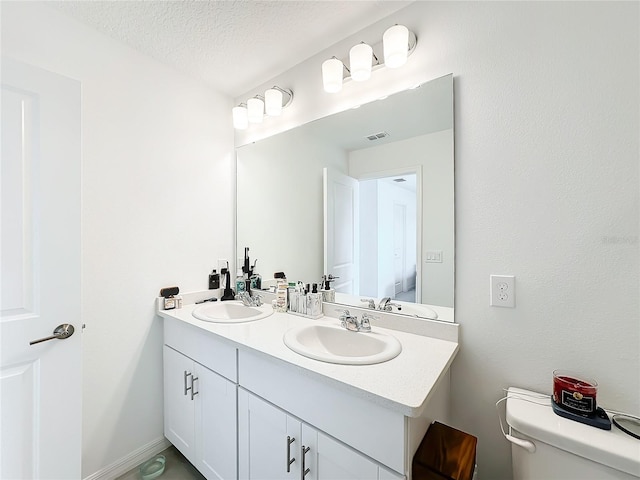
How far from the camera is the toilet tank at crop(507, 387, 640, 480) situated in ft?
2.38

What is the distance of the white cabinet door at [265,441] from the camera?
3.28ft

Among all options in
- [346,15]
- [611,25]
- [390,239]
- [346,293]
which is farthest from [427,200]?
[346,15]

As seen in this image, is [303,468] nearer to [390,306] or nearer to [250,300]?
[390,306]

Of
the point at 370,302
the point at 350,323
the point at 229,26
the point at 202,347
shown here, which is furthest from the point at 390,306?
the point at 229,26

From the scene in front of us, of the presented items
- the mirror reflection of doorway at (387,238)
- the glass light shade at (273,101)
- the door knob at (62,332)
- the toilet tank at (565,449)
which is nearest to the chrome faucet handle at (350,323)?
the mirror reflection of doorway at (387,238)

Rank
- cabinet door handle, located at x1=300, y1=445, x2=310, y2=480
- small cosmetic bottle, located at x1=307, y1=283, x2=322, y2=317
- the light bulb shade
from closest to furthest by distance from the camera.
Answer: cabinet door handle, located at x1=300, y1=445, x2=310, y2=480 → the light bulb shade → small cosmetic bottle, located at x1=307, y1=283, x2=322, y2=317

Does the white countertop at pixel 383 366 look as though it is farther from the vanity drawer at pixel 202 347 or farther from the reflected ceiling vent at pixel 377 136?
the reflected ceiling vent at pixel 377 136

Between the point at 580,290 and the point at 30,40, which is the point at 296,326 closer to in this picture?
the point at 580,290

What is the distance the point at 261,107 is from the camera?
1830 mm

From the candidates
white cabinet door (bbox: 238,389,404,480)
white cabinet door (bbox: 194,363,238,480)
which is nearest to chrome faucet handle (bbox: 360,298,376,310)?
white cabinet door (bbox: 238,389,404,480)

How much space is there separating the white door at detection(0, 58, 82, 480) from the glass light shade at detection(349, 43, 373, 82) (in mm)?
1240

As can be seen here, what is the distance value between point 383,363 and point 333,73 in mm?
1397

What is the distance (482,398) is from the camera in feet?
3.65

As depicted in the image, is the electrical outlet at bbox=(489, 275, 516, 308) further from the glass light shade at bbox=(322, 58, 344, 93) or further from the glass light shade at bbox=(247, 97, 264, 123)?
the glass light shade at bbox=(247, 97, 264, 123)
